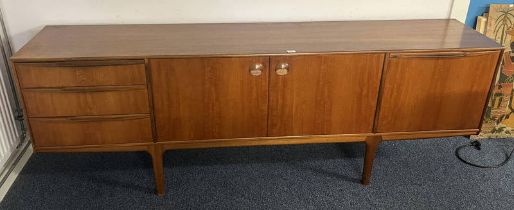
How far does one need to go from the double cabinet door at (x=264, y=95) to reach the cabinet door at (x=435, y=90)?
74 millimetres

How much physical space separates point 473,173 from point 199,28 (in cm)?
146

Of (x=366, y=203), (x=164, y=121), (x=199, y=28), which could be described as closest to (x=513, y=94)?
(x=366, y=203)

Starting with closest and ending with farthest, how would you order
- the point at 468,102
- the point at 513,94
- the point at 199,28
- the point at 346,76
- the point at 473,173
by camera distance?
1. the point at 346,76
2. the point at 468,102
3. the point at 199,28
4. the point at 473,173
5. the point at 513,94

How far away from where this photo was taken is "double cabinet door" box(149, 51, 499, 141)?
1.66 m

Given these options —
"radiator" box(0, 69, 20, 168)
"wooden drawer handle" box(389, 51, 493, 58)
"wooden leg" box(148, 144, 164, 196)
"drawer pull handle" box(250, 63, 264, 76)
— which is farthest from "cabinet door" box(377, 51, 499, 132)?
"radiator" box(0, 69, 20, 168)

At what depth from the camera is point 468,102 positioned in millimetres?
1834

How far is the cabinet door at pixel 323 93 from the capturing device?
5.48ft

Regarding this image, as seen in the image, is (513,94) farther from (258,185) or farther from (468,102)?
(258,185)

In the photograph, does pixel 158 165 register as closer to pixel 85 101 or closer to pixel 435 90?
→ pixel 85 101

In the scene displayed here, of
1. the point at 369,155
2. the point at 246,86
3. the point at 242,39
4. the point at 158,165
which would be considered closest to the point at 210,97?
the point at 246,86

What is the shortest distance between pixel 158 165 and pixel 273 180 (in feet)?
1.76

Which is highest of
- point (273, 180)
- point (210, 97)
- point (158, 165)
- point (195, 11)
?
point (195, 11)

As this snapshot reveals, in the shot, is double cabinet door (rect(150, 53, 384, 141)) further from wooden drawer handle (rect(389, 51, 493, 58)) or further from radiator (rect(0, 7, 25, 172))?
radiator (rect(0, 7, 25, 172))

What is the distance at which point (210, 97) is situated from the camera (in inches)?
67.4
